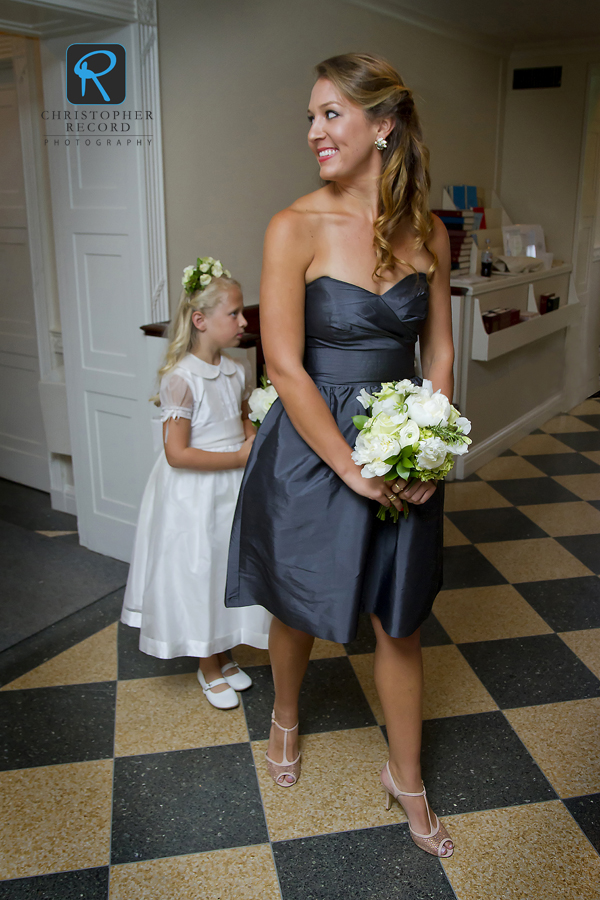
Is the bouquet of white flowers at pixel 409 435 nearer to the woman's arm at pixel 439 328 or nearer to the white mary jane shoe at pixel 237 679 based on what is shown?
the woman's arm at pixel 439 328

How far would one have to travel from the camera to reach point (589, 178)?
5477 millimetres

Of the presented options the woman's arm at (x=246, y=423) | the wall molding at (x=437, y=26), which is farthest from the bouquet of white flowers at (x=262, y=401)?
the wall molding at (x=437, y=26)

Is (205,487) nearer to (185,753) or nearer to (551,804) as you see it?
(185,753)

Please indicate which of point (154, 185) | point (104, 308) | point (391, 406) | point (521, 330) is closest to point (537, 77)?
point (521, 330)

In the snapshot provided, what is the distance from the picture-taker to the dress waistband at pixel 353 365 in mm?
1742

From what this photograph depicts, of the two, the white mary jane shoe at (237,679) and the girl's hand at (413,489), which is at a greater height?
the girl's hand at (413,489)

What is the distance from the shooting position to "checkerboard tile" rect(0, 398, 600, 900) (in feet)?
5.77

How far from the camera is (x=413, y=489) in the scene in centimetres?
164

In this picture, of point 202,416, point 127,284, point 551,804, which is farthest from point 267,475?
point 127,284

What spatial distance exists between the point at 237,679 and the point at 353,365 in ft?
3.95

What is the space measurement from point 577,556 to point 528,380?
204 cm

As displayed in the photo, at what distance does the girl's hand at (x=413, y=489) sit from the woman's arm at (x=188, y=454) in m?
0.72

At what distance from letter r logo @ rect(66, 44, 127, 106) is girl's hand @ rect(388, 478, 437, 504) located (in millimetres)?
1997

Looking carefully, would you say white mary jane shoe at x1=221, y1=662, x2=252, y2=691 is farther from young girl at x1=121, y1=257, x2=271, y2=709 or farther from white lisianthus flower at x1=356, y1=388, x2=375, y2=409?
white lisianthus flower at x1=356, y1=388, x2=375, y2=409
